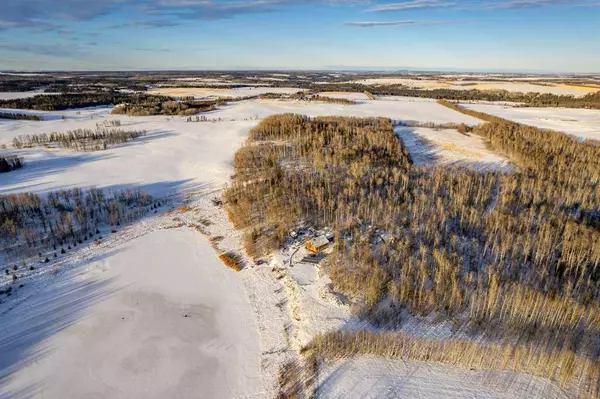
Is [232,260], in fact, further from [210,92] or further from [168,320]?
[210,92]

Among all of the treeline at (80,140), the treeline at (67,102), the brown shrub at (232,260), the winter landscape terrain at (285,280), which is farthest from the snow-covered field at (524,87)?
the brown shrub at (232,260)

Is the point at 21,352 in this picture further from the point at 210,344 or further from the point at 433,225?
the point at 433,225

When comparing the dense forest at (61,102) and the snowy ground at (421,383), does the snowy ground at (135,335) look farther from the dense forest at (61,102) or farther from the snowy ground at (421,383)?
the dense forest at (61,102)

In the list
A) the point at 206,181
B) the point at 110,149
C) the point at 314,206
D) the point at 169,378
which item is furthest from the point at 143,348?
the point at 110,149

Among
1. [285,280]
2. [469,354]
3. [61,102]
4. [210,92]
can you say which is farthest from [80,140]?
[210,92]

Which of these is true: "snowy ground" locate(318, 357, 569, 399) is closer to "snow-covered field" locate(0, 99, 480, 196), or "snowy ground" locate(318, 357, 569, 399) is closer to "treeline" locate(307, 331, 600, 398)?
"treeline" locate(307, 331, 600, 398)
